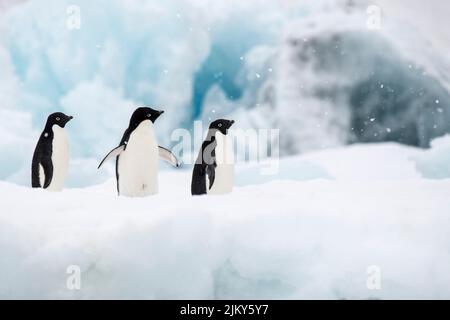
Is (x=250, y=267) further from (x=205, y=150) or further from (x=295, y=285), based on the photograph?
(x=205, y=150)

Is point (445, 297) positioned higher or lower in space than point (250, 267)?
lower

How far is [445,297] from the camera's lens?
5.65 feet

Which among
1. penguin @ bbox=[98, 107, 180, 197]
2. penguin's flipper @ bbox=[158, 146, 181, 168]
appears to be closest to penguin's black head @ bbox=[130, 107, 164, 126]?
penguin @ bbox=[98, 107, 180, 197]

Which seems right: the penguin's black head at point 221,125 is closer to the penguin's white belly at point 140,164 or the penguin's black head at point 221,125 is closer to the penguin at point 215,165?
the penguin at point 215,165

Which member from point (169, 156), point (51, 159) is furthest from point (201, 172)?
point (51, 159)

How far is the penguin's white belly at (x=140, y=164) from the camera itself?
228cm

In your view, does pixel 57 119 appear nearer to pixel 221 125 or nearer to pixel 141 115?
pixel 141 115

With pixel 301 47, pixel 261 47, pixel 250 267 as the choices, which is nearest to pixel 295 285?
pixel 250 267

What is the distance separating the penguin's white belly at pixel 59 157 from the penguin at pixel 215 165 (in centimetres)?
64

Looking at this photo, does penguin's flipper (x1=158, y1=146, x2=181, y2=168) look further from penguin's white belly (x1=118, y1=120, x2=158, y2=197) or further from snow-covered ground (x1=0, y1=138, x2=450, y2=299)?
snow-covered ground (x1=0, y1=138, x2=450, y2=299)

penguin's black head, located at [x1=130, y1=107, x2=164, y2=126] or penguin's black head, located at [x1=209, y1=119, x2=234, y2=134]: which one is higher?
penguin's black head, located at [x1=130, y1=107, x2=164, y2=126]

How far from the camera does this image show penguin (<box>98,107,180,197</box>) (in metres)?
2.28

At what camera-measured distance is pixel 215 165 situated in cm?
231
